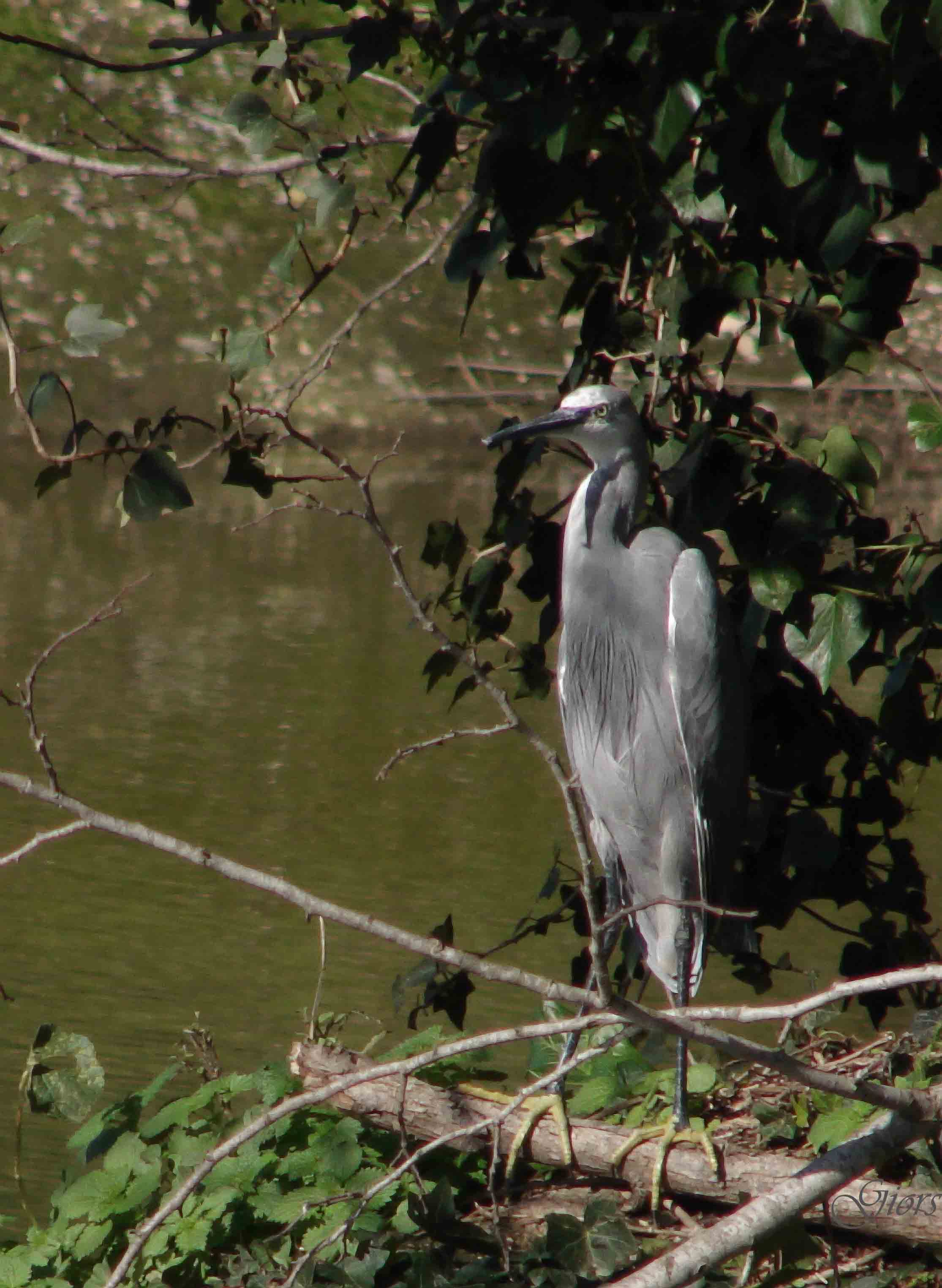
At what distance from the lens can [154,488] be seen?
6.66ft

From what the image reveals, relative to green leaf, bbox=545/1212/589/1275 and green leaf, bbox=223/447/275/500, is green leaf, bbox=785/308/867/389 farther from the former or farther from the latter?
green leaf, bbox=545/1212/589/1275

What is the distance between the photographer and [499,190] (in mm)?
2168

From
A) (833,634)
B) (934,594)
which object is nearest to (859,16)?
(934,594)

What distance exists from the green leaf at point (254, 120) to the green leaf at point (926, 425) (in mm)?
1086

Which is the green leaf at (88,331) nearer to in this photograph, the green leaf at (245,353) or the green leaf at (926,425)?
the green leaf at (245,353)

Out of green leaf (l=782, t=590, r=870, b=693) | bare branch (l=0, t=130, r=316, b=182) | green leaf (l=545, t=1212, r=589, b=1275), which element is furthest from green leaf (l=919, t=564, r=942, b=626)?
bare branch (l=0, t=130, r=316, b=182)

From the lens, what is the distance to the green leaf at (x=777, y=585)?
2.26 metres

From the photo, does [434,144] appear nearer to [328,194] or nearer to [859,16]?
[328,194]

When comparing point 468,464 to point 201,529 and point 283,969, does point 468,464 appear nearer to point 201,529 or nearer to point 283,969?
point 201,529

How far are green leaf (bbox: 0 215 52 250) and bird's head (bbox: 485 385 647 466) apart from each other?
2.97ft

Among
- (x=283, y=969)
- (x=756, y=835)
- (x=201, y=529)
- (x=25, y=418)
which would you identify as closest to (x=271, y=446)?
(x=25, y=418)

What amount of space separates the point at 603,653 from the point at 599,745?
0.60ft

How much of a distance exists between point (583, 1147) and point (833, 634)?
89 cm

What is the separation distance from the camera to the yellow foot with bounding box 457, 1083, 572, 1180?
8.17 ft
